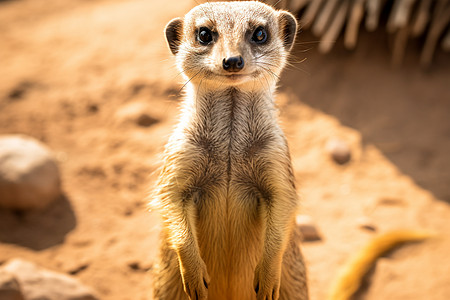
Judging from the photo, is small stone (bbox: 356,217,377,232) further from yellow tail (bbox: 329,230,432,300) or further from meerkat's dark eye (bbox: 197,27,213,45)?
meerkat's dark eye (bbox: 197,27,213,45)

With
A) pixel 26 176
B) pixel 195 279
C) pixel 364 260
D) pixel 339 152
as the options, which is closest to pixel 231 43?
pixel 195 279

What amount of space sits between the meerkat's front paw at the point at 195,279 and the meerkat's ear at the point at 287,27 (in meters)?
1.36

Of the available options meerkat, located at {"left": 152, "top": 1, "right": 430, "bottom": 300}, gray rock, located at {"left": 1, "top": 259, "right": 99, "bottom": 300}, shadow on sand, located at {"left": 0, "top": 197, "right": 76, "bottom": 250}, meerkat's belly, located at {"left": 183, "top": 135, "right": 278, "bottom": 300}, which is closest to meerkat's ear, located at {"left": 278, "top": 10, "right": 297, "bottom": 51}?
meerkat, located at {"left": 152, "top": 1, "right": 430, "bottom": 300}

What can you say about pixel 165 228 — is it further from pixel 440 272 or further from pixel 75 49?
pixel 75 49

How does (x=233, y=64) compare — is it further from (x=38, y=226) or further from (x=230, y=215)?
(x=38, y=226)

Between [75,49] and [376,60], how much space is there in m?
3.67

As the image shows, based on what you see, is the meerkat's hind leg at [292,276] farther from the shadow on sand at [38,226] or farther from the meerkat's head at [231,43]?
the shadow on sand at [38,226]

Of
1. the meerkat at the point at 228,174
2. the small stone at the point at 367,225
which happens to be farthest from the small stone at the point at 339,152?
the meerkat at the point at 228,174

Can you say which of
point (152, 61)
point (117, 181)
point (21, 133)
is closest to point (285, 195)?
point (117, 181)

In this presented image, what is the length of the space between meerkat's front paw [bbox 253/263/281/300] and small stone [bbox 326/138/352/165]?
2.28 m

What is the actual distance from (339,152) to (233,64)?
2.50 meters

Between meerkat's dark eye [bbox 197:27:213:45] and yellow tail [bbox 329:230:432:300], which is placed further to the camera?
yellow tail [bbox 329:230:432:300]

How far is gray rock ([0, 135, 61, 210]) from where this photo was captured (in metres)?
3.75

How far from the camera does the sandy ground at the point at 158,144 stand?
11.3 ft
